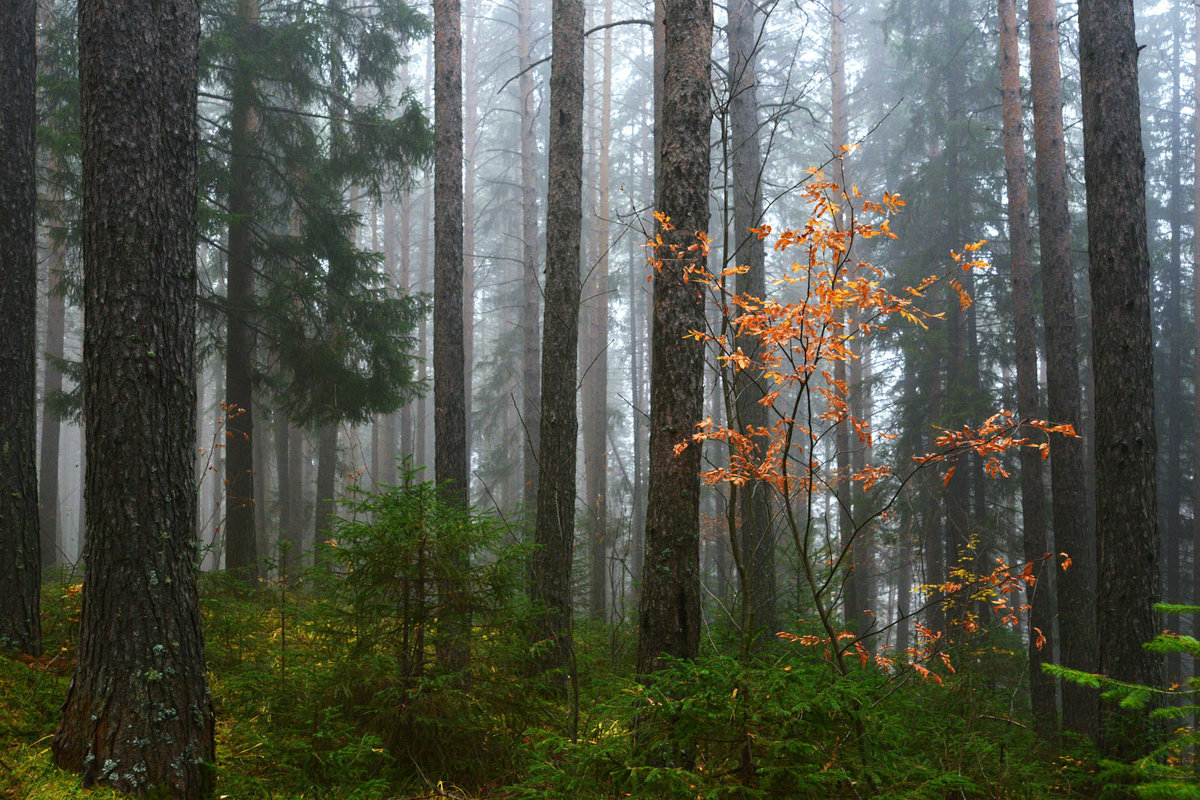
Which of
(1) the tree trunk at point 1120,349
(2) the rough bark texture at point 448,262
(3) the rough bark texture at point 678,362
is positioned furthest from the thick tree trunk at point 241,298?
(1) the tree trunk at point 1120,349

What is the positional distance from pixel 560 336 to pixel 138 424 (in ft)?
13.1

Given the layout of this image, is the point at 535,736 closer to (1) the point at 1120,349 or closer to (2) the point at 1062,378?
(1) the point at 1120,349

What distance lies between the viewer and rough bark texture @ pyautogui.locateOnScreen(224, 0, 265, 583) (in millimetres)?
11109

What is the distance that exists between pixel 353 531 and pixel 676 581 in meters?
2.06

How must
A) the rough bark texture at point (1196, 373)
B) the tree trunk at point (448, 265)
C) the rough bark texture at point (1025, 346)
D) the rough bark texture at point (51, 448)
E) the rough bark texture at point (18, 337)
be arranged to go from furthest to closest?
the rough bark texture at point (1196, 373) → the rough bark texture at point (51, 448) → the rough bark texture at point (1025, 346) → the tree trunk at point (448, 265) → the rough bark texture at point (18, 337)

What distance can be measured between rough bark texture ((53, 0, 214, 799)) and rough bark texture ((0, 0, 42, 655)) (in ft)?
6.95

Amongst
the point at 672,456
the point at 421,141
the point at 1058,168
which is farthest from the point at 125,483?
the point at 1058,168

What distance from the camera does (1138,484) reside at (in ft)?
18.7

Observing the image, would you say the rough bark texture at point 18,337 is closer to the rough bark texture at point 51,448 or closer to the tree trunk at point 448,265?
the tree trunk at point 448,265

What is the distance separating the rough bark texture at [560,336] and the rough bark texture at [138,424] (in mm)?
3053

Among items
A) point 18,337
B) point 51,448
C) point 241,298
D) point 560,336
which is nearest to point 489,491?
point 560,336

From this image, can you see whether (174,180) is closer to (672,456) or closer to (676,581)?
(672,456)

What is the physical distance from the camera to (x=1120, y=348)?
5852 millimetres

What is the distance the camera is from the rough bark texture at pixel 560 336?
6.82m
